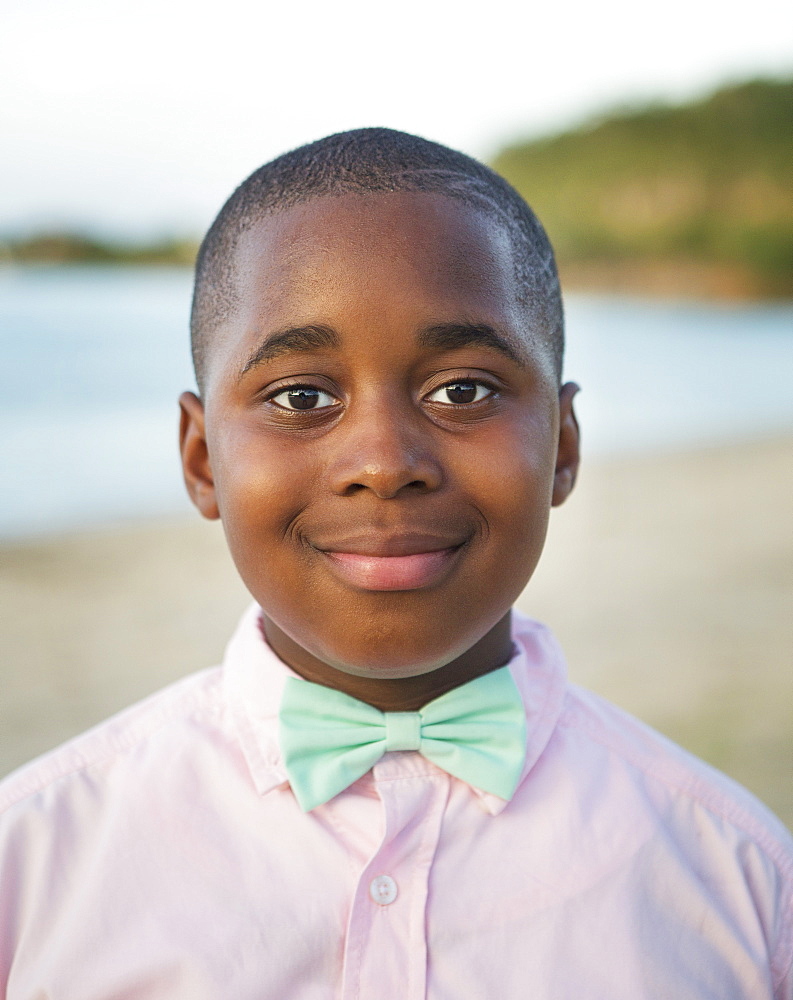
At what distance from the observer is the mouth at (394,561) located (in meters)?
1.38

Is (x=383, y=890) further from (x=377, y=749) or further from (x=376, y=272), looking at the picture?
(x=376, y=272)

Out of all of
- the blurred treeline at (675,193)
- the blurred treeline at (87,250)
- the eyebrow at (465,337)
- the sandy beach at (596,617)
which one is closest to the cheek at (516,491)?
the eyebrow at (465,337)

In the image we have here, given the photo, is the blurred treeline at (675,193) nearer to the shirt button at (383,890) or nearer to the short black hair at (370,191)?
the short black hair at (370,191)

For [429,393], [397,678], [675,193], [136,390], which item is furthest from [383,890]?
[675,193]

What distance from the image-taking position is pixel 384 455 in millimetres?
1332

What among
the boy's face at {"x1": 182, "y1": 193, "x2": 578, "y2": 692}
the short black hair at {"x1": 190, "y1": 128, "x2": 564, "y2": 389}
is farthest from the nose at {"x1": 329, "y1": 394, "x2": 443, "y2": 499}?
the short black hair at {"x1": 190, "y1": 128, "x2": 564, "y2": 389}

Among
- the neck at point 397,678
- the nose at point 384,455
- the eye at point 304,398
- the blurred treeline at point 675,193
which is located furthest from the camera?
the blurred treeline at point 675,193

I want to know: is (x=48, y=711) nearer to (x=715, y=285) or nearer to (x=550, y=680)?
(x=550, y=680)

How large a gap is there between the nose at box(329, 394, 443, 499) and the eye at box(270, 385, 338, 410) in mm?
56

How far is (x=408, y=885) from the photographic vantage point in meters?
1.42

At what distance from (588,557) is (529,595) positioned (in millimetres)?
767

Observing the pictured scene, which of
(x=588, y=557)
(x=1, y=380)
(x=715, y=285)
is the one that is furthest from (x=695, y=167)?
(x=588, y=557)

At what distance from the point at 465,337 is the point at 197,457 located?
0.52 metres

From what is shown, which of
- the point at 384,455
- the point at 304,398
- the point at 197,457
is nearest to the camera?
the point at 384,455
